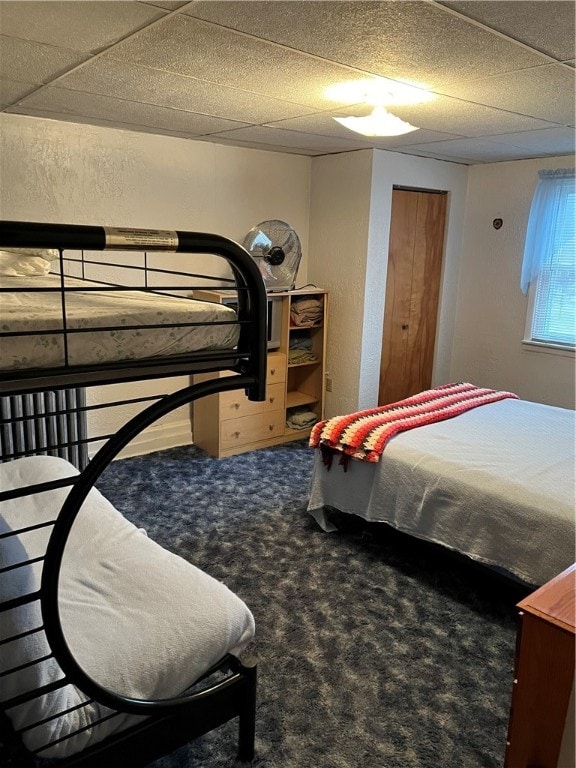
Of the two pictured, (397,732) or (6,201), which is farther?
(6,201)

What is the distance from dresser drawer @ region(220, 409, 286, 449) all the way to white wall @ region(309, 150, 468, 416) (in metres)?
0.56

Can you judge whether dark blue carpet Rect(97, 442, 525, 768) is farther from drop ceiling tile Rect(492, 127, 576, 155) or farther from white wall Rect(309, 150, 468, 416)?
drop ceiling tile Rect(492, 127, 576, 155)

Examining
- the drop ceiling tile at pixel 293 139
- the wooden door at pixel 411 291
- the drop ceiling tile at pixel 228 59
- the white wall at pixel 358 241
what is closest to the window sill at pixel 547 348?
the wooden door at pixel 411 291

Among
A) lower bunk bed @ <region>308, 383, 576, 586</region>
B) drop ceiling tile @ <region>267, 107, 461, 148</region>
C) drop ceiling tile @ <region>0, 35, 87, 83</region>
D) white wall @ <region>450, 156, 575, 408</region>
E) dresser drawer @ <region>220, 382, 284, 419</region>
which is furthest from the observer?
white wall @ <region>450, 156, 575, 408</region>

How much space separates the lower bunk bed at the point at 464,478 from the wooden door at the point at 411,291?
132 cm

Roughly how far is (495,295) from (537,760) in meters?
4.02

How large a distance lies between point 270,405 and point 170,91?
7.54ft

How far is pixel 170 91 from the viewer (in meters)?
2.69

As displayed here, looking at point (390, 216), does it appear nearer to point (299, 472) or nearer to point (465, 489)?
point (299, 472)

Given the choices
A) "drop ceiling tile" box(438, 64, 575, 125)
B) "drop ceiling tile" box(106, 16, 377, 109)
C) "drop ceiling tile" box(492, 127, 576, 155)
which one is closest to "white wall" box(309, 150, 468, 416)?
"drop ceiling tile" box(492, 127, 576, 155)

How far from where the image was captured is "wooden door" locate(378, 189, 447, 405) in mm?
4598

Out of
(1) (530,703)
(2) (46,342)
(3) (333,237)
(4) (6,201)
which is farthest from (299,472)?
(2) (46,342)

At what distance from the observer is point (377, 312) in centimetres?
452

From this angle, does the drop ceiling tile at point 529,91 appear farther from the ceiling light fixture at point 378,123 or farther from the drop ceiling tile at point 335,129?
the drop ceiling tile at point 335,129
